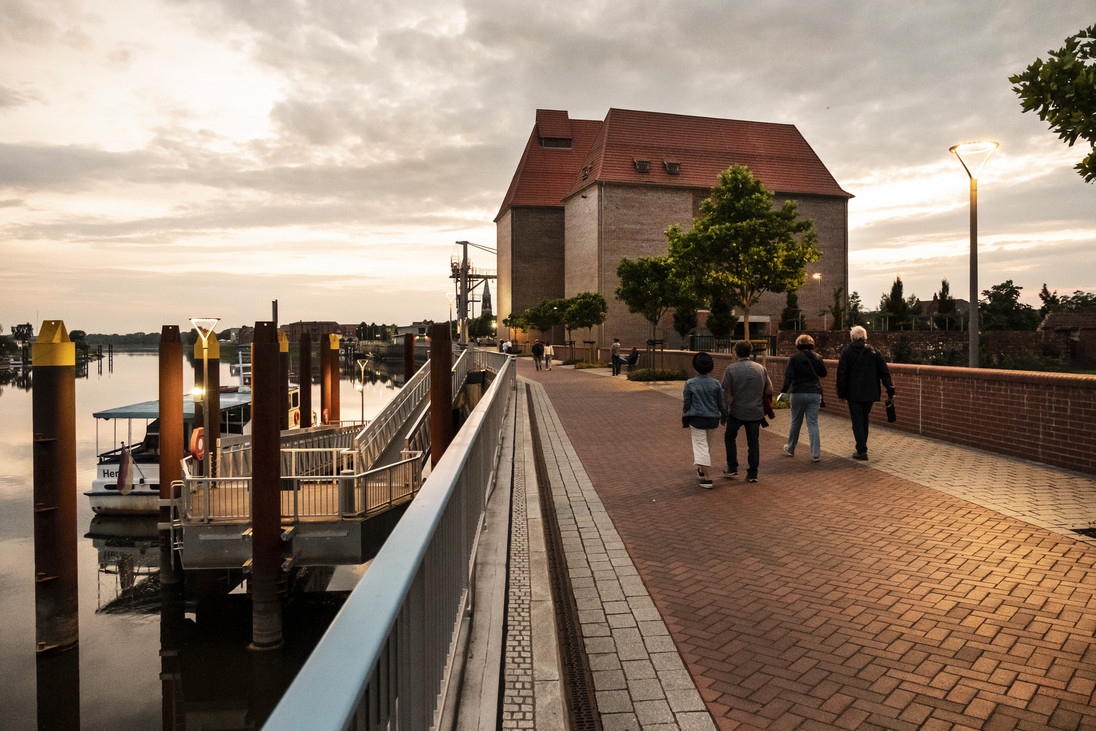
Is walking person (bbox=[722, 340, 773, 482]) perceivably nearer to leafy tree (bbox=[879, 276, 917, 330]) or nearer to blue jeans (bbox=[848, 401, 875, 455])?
blue jeans (bbox=[848, 401, 875, 455])

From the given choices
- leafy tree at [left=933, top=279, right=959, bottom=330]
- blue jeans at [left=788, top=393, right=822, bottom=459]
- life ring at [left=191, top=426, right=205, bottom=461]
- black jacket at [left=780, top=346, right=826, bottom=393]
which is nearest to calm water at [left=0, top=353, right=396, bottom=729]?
life ring at [left=191, top=426, right=205, bottom=461]

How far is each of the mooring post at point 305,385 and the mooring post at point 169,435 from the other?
37.4 feet

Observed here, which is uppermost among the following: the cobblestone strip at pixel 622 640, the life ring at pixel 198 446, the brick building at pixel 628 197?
the brick building at pixel 628 197

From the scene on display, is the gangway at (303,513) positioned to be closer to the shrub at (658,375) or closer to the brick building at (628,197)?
the shrub at (658,375)

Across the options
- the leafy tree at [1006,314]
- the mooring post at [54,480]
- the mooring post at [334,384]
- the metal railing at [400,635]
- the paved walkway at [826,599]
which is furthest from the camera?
the leafy tree at [1006,314]

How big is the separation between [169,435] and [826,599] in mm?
14189

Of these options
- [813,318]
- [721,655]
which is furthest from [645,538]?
[813,318]

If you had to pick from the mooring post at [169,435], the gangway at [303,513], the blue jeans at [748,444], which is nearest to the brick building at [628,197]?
the mooring post at [169,435]

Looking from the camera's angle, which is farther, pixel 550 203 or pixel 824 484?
pixel 550 203

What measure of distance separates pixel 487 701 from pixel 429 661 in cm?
96

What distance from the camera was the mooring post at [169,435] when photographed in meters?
15.1

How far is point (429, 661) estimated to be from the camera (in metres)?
2.59

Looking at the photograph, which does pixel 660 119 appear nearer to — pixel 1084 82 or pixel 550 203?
pixel 550 203

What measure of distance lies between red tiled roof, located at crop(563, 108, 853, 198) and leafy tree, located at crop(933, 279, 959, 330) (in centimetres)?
1340
